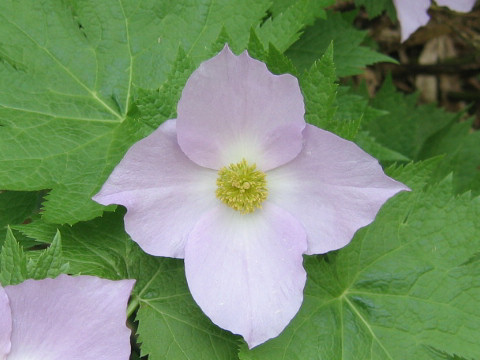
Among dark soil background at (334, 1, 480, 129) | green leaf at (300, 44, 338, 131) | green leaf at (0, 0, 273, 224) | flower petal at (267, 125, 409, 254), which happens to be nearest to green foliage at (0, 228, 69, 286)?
green leaf at (0, 0, 273, 224)

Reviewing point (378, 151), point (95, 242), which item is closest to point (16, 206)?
point (95, 242)

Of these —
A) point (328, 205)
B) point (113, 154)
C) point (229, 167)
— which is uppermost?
point (328, 205)

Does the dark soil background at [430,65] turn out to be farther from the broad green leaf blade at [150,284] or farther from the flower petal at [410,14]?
the broad green leaf blade at [150,284]

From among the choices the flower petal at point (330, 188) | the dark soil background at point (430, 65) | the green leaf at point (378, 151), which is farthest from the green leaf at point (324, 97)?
the dark soil background at point (430, 65)

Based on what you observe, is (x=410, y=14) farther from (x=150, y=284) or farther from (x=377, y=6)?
(x=150, y=284)

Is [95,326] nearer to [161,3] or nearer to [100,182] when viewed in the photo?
[100,182]

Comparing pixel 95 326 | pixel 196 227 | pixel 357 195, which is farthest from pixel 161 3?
pixel 95 326
